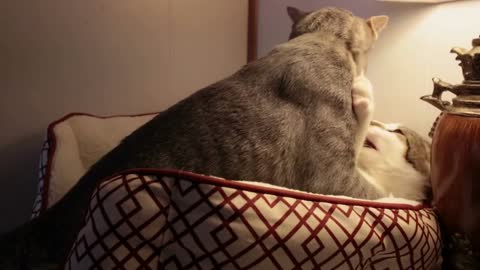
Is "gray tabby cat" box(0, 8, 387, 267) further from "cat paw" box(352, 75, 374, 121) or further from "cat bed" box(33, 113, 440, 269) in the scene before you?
"cat bed" box(33, 113, 440, 269)

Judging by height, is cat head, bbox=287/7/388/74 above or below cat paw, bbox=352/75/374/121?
above

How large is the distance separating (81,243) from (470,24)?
3.52 ft

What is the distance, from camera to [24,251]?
3.02 ft

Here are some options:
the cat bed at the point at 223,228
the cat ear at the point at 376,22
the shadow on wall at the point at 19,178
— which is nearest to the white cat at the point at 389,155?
the cat ear at the point at 376,22

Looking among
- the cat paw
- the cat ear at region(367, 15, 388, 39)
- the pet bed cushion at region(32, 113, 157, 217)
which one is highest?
the cat ear at region(367, 15, 388, 39)

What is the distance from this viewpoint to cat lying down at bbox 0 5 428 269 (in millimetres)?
889

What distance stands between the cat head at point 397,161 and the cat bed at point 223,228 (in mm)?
297

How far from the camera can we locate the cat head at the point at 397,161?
40.7 inches

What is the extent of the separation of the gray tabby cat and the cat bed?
0.15 metres

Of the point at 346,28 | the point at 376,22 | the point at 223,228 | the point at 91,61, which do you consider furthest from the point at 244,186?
the point at 91,61

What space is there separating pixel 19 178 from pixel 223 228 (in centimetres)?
120

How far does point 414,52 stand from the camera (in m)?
1.32

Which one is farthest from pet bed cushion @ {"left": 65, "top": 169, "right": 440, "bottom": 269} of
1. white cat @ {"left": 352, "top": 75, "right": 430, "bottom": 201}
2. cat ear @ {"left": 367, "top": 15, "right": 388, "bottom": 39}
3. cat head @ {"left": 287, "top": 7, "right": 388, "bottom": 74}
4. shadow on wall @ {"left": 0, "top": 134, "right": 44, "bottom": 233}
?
shadow on wall @ {"left": 0, "top": 134, "right": 44, "bottom": 233}

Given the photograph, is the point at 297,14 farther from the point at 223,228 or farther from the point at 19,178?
the point at 19,178
